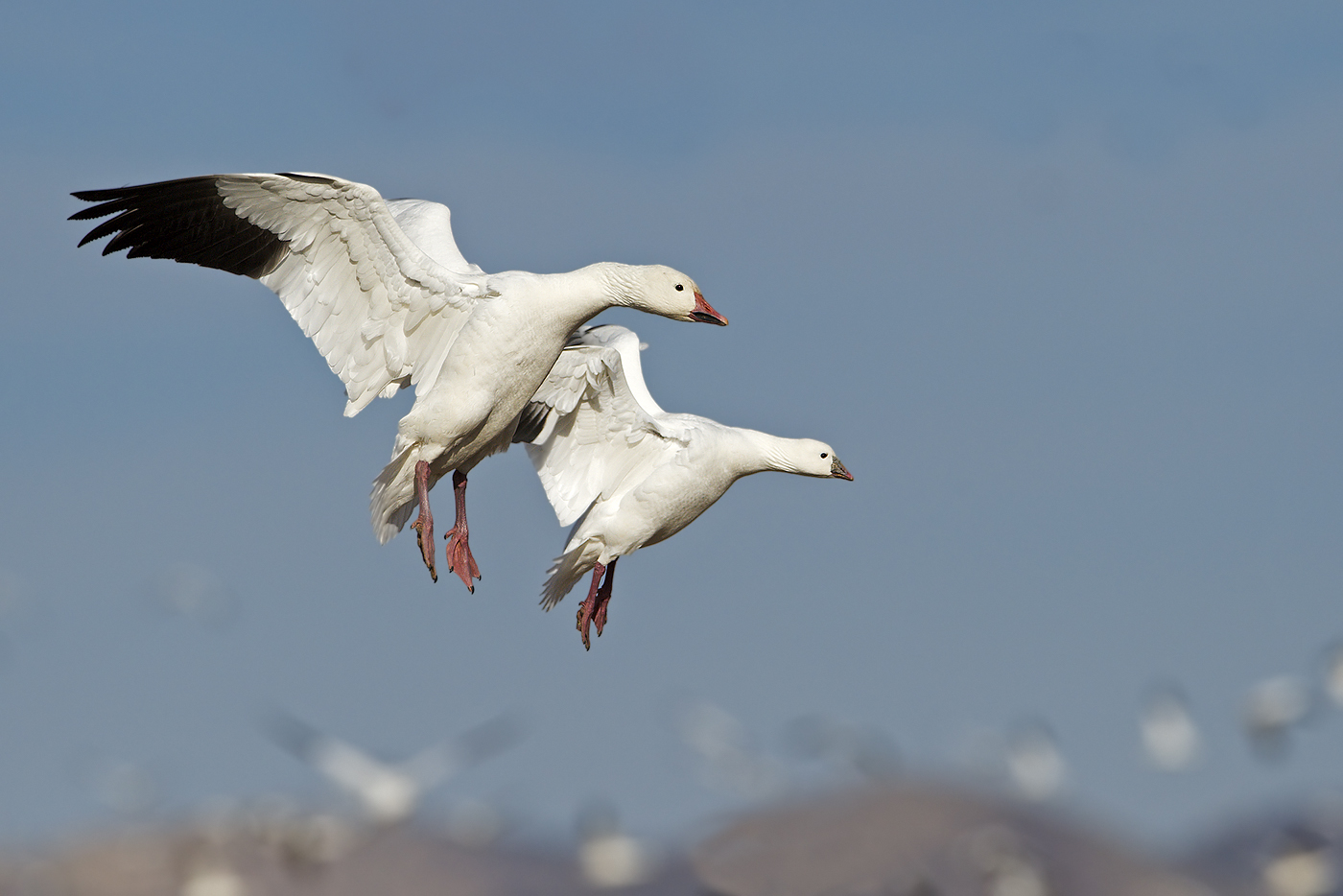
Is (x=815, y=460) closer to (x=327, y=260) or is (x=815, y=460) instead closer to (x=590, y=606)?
(x=590, y=606)

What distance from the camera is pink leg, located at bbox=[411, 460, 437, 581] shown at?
13102 mm

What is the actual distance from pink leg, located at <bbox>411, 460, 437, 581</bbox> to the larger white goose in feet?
0.03

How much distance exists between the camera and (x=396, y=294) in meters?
12.9

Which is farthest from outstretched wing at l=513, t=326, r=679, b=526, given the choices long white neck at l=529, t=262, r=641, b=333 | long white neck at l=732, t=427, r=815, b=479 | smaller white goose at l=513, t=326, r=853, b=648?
long white neck at l=529, t=262, r=641, b=333

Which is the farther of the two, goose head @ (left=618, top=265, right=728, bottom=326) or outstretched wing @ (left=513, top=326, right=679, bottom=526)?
outstretched wing @ (left=513, top=326, right=679, bottom=526)

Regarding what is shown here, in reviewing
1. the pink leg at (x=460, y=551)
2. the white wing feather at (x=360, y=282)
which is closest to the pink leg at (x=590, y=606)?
the pink leg at (x=460, y=551)

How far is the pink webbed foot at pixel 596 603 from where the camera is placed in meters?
14.2

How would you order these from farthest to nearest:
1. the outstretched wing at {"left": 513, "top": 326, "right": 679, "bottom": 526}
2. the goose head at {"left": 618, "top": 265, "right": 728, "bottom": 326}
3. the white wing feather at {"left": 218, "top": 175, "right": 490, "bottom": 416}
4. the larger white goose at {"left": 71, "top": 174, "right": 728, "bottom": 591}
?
the outstretched wing at {"left": 513, "top": 326, "right": 679, "bottom": 526} → the goose head at {"left": 618, "top": 265, "right": 728, "bottom": 326} → the larger white goose at {"left": 71, "top": 174, "right": 728, "bottom": 591} → the white wing feather at {"left": 218, "top": 175, "right": 490, "bottom": 416}

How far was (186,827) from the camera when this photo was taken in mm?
40344

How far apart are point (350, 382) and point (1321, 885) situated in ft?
41.2

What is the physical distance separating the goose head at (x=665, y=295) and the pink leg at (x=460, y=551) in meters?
2.37

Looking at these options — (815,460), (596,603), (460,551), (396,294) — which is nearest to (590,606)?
(596,603)

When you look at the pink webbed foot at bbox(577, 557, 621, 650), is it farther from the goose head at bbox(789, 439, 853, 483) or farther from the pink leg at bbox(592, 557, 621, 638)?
the goose head at bbox(789, 439, 853, 483)

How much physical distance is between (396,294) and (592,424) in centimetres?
246
